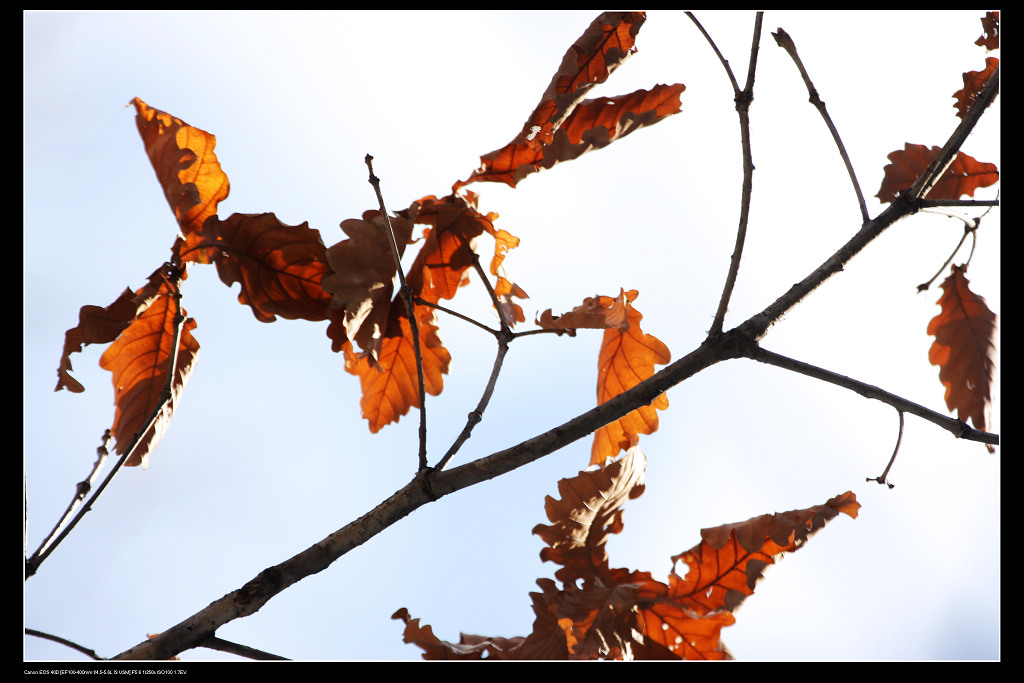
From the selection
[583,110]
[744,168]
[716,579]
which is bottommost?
[716,579]

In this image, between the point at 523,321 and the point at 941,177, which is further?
the point at 941,177

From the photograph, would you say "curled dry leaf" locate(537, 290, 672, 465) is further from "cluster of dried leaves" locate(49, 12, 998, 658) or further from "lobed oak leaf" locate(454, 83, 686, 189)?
"lobed oak leaf" locate(454, 83, 686, 189)

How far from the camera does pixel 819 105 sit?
782mm

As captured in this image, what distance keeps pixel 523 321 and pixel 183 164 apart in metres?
0.53

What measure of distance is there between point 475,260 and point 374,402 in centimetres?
31

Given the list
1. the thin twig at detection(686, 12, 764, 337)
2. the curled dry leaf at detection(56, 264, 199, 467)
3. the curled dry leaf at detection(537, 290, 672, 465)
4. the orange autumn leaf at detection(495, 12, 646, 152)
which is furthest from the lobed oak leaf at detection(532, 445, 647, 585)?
the curled dry leaf at detection(56, 264, 199, 467)

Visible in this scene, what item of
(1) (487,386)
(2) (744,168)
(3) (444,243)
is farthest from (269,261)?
(2) (744,168)

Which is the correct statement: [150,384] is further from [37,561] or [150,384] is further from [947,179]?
[947,179]

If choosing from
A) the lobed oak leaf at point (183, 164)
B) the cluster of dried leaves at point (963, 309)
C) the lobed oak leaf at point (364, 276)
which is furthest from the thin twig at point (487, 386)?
the cluster of dried leaves at point (963, 309)

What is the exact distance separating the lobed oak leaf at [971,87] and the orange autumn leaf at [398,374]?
977 millimetres

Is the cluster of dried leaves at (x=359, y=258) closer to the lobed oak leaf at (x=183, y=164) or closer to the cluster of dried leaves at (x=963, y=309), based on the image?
the lobed oak leaf at (x=183, y=164)

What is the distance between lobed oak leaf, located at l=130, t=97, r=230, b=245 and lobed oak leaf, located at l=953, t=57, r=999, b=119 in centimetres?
122

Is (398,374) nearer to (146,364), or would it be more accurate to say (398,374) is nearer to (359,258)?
(359,258)

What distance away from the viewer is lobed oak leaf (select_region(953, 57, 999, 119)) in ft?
3.50
